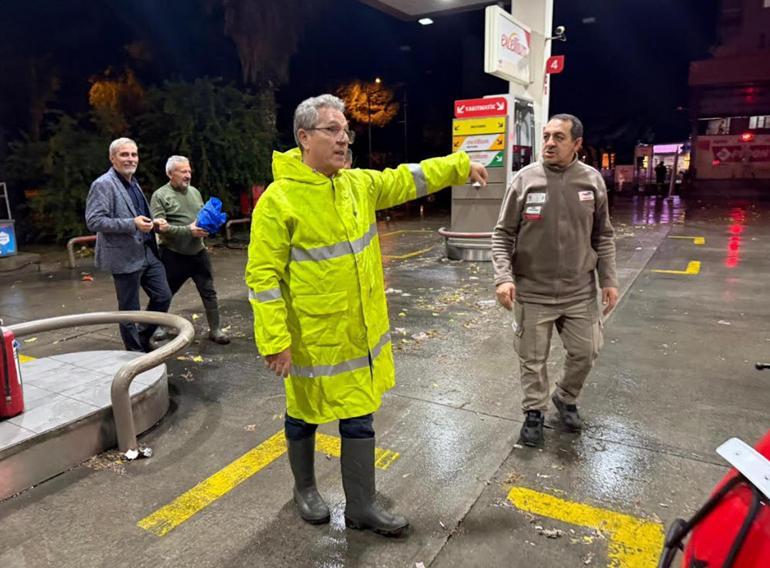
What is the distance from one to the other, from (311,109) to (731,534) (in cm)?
194

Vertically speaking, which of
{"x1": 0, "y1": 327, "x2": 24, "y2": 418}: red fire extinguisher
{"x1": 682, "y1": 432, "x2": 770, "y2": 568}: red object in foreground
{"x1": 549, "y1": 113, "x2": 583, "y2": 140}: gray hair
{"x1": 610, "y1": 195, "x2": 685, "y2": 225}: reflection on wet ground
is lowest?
{"x1": 610, "y1": 195, "x2": 685, "y2": 225}: reflection on wet ground

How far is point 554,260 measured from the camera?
3076 mm

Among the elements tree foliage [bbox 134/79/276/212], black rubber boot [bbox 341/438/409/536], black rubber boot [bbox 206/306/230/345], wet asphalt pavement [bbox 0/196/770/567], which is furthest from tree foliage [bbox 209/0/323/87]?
black rubber boot [bbox 341/438/409/536]

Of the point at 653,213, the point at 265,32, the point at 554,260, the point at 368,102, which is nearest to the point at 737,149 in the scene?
the point at 653,213

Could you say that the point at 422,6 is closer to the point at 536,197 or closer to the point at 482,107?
the point at 482,107

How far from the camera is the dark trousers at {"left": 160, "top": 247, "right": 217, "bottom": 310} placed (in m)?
5.08

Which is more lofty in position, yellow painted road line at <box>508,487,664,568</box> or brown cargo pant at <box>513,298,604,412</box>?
brown cargo pant at <box>513,298,604,412</box>

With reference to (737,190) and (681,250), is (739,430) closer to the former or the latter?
(681,250)

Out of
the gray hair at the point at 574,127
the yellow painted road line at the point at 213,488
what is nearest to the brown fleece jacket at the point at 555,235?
the gray hair at the point at 574,127

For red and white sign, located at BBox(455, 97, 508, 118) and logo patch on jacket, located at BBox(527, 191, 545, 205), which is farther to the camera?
red and white sign, located at BBox(455, 97, 508, 118)

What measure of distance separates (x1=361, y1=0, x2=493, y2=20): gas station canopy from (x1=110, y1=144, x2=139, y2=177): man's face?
9970 mm

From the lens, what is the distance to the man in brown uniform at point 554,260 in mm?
3029

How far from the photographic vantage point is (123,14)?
53.0 feet

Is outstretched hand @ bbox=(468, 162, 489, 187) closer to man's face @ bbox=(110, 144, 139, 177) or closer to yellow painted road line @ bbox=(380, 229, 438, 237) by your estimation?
man's face @ bbox=(110, 144, 139, 177)
